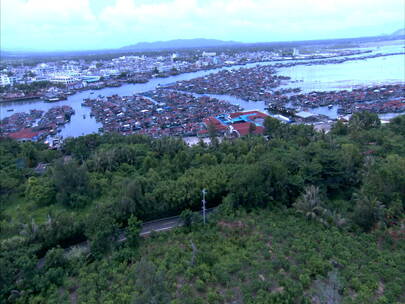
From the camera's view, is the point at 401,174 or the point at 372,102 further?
the point at 372,102

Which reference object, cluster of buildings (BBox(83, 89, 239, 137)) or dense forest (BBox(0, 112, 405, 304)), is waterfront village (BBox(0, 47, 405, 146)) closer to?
cluster of buildings (BBox(83, 89, 239, 137))

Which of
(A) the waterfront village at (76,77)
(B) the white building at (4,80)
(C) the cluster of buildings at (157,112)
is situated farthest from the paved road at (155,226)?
(B) the white building at (4,80)

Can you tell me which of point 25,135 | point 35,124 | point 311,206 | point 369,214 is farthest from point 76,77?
point 369,214

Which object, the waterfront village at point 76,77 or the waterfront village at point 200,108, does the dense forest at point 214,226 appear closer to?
the waterfront village at point 200,108

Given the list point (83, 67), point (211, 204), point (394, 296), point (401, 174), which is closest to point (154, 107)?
point (211, 204)

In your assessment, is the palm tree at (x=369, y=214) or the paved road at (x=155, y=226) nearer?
the palm tree at (x=369, y=214)

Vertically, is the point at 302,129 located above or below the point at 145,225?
above

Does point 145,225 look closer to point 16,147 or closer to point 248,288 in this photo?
point 248,288

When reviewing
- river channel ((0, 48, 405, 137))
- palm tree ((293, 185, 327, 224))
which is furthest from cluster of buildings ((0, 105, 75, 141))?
palm tree ((293, 185, 327, 224))
